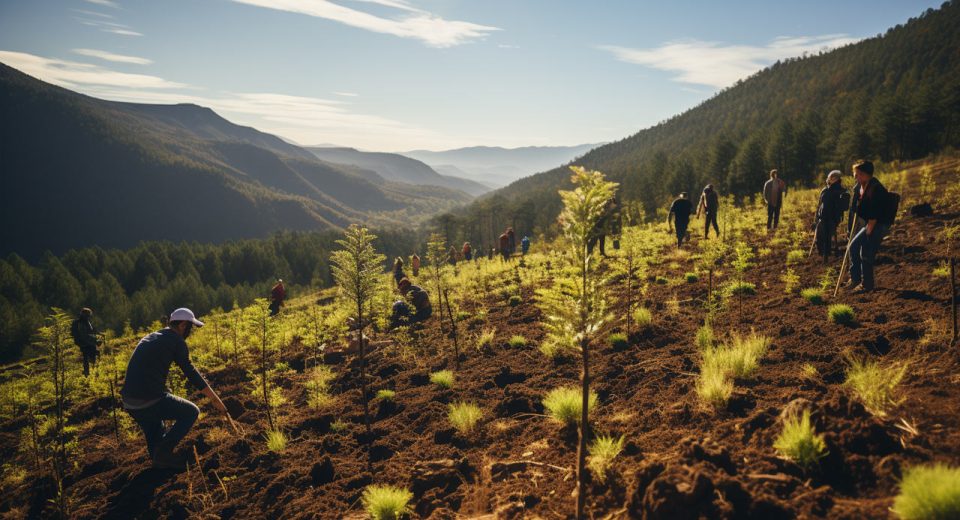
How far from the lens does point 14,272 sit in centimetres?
5291

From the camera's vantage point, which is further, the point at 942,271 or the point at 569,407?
the point at 942,271

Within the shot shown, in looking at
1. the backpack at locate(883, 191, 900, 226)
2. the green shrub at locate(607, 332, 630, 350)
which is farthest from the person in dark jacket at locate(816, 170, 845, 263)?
the green shrub at locate(607, 332, 630, 350)

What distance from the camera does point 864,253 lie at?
21.9 feet

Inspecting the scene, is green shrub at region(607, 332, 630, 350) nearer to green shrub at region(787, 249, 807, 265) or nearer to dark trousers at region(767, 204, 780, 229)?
green shrub at region(787, 249, 807, 265)

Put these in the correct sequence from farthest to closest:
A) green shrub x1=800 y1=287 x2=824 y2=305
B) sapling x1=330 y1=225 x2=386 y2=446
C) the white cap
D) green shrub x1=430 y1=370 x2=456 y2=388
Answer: green shrub x1=430 y1=370 x2=456 y2=388
sapling x1=330 y1=225 x2=386 y2=446
green shrub x1=800 y1=287 x2=824 y2=305
the white cap

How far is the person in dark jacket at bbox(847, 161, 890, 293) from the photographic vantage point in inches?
246

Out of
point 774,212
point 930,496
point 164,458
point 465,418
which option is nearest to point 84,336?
point 164,458

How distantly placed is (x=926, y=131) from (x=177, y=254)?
110 meters

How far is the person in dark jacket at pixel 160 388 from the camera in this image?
5.29 metres

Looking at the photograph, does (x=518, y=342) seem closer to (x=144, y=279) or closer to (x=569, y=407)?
(x=569, y=407)

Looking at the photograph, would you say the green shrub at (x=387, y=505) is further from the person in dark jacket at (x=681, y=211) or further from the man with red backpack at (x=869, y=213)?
the person in dark jacket at (x=681, y=211)

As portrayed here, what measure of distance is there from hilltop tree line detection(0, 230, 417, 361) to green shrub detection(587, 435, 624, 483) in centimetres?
4015

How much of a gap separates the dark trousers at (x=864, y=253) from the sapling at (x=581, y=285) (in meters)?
5.71

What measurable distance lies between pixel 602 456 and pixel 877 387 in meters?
2.42
